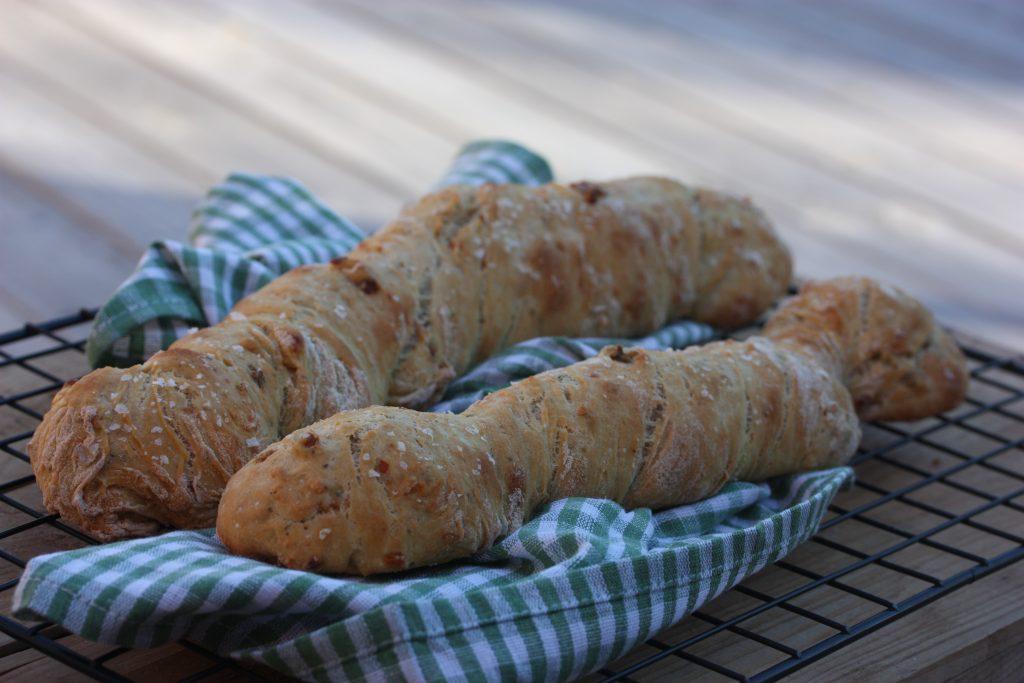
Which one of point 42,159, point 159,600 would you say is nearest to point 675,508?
point 159,600

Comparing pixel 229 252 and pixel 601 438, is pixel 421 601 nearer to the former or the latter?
pixel 601 438

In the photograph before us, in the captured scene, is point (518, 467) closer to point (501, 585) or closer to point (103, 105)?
point (501, 585)

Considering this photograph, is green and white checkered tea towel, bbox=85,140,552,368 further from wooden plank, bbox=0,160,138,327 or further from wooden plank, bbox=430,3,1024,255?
wooden plank, bbox=430,3,1024,255

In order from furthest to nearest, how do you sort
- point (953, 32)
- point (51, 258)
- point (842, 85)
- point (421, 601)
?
point (953, 32) → point (842, 85) → point (51, 258) → point (421, 601)

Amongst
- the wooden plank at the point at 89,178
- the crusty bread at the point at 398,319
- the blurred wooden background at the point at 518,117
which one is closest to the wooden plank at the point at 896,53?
the blurred wooden background at the point at 518,117

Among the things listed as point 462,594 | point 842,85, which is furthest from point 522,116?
point 462,594

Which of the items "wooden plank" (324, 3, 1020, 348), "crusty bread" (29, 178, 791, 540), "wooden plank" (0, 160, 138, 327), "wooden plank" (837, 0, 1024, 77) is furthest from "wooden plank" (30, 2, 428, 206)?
"wooden plank" (837, 0, 1024, 77)
